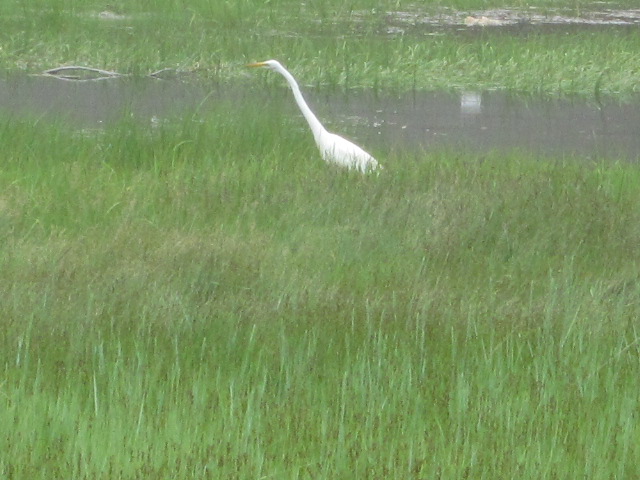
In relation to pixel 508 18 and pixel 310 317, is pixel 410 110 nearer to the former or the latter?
pixel 508 18

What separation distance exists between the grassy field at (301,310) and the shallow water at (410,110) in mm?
2255

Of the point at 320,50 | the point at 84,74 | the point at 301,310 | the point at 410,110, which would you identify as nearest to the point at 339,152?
the point at 301,310

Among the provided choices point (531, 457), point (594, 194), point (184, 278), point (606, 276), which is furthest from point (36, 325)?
point (594, 194)

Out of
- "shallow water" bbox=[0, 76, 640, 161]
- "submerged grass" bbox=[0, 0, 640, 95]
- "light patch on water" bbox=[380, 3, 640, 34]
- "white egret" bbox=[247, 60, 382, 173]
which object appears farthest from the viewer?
"light patch on water" bbox=[380, 3, 640, 34]

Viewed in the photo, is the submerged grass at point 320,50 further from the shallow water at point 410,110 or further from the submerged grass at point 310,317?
the submerged grass at point 310,317

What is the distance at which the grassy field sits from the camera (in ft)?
10.2

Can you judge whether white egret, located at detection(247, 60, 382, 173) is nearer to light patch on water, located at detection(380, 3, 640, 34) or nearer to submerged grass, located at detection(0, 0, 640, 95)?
submerged grass, located at detection(0, 0, 640, 95)

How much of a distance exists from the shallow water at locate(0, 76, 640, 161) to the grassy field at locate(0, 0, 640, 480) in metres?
2.26

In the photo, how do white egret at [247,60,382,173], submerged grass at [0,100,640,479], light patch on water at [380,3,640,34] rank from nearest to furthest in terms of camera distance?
1. submerged grass at [0,100,640,479]
2. white egret at [247,60,382,173]
3. light patch on water at [380,3,640,34]

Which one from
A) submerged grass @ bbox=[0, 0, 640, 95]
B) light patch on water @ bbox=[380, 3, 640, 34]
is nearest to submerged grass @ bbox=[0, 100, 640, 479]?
submerged grass @ bbox=[0, 0, 640, 95]

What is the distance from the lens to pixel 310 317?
13.9 feet

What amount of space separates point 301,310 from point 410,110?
7.06 metres

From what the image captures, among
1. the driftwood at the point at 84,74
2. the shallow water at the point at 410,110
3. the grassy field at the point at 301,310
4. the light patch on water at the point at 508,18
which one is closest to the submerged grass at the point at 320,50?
the driftwood at the point at 84,74

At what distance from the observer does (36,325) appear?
3.99m
